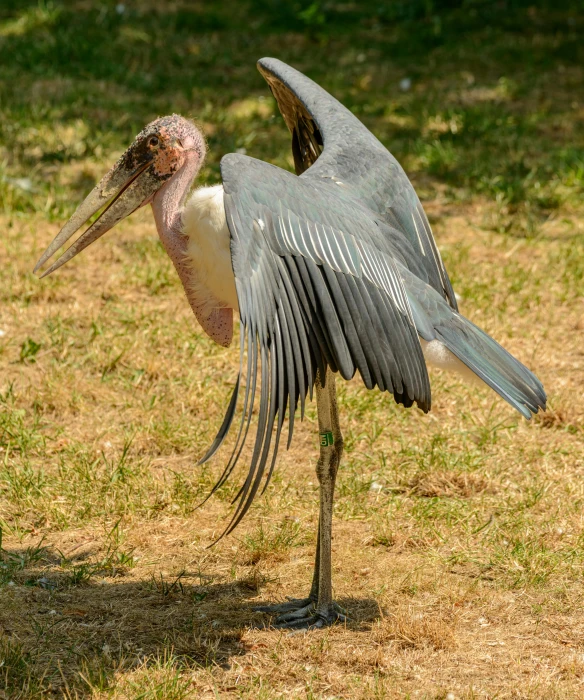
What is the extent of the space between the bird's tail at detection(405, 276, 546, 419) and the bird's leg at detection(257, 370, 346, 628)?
384 millimetres

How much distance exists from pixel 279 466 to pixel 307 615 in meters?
1.02

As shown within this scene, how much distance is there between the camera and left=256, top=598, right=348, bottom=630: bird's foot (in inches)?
132

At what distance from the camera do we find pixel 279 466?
14.2 feet

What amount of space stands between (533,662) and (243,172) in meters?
1.67

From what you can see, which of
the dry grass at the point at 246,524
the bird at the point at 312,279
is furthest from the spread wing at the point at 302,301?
the dry grass at the point at 246,524

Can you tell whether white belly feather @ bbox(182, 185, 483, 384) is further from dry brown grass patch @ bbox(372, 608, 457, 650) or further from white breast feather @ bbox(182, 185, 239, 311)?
dry brown grass patch @ bbox(372, 608, 457, 650)

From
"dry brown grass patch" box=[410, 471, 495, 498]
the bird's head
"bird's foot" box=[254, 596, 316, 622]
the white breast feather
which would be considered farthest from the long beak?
"dry brown grass patch" box=[410, 471, 495, 498]

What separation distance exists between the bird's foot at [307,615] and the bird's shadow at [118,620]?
4 cm

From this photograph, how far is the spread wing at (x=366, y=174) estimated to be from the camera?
374 centimetres

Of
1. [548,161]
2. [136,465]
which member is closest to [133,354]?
[136,465]

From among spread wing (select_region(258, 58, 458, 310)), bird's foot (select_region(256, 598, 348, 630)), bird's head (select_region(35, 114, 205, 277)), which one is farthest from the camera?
spread wing (select_region(258, 58, 458, 310))

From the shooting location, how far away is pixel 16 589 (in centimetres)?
345

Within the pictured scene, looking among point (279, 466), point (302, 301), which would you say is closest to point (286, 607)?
point (279, 466)

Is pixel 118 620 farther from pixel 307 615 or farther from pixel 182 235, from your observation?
pixel 182 235
